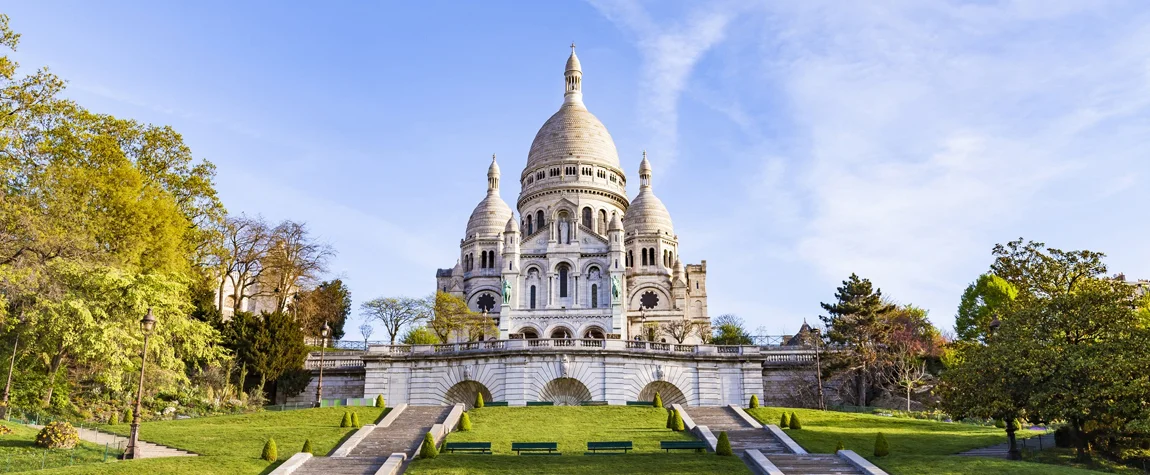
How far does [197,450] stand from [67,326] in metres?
9.20

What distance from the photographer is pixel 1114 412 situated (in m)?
26.7

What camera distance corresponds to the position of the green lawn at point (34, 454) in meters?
24.7

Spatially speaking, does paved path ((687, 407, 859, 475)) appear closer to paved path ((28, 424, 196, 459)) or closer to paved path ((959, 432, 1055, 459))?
paved path ((959, 432, 1055, 459))

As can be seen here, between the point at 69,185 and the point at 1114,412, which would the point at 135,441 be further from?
the point at 1114,412

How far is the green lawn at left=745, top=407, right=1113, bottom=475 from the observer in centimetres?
2523

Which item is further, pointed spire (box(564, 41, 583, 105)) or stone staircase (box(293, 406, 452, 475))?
pointed spire (box(564, 41, 583, 105))

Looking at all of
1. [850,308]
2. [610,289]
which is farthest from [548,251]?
[850,308]

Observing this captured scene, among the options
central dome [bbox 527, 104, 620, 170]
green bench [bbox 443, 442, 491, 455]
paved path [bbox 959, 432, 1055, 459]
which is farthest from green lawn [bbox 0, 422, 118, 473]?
central dome [bbox 527, 104, 620, 170]

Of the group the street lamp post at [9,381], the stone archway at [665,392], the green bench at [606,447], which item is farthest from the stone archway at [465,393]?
the street lamp post at [9,381]

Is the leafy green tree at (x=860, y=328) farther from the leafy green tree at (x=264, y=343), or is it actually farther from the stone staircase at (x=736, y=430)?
the leafy green tree at (x=264, y=343)

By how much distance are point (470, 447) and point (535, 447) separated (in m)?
2.06

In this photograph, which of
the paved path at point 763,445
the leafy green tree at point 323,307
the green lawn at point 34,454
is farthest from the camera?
the leafy green tree at point 323,307

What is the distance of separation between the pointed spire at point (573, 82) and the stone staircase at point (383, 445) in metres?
68.6

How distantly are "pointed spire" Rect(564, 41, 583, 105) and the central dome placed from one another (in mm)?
3781
